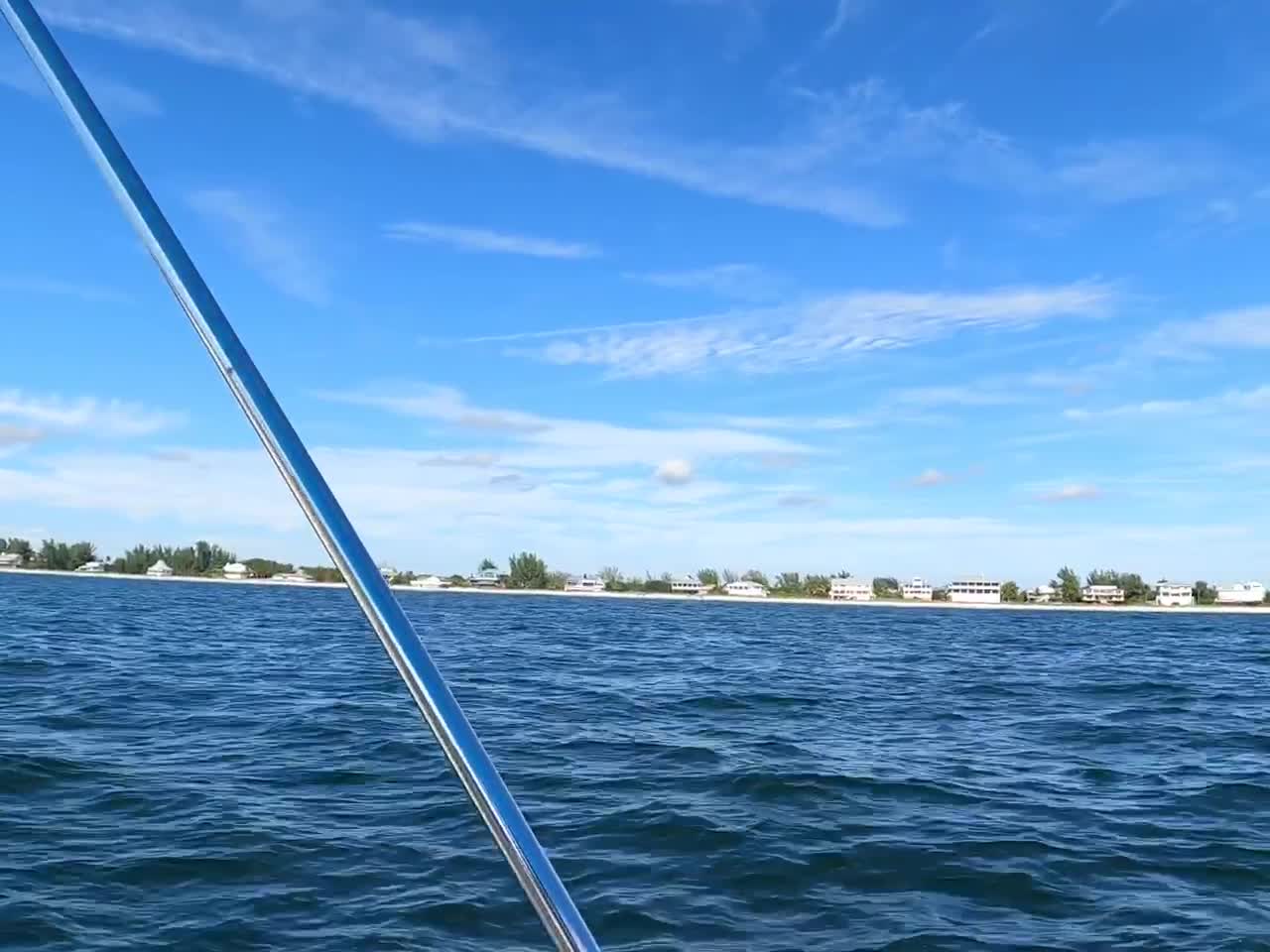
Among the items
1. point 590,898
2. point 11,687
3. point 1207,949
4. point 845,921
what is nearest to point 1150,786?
point 1207,949

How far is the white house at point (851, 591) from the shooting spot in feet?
488

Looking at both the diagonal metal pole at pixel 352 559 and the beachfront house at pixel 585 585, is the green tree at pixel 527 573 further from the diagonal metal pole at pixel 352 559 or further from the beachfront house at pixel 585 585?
the diagonal metal pole at pixel 352 559

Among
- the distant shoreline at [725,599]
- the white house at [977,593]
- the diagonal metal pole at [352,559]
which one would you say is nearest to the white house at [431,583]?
the distant shoreline at [725,599]

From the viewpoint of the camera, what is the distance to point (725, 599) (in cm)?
15338

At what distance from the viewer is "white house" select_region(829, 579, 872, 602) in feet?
488

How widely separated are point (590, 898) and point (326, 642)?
1029 inches

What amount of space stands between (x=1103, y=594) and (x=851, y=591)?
112ft

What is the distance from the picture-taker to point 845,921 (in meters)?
6.83

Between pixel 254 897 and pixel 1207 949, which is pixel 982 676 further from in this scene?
pixel 254 897

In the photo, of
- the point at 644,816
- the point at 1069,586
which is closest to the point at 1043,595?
the point at 1069,586

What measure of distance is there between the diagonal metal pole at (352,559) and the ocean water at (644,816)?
5.25 meters

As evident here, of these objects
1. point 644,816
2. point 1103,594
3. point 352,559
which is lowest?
point 644,816

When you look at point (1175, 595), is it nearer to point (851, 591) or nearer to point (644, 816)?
point (851, 591)

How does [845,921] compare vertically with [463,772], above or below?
below
